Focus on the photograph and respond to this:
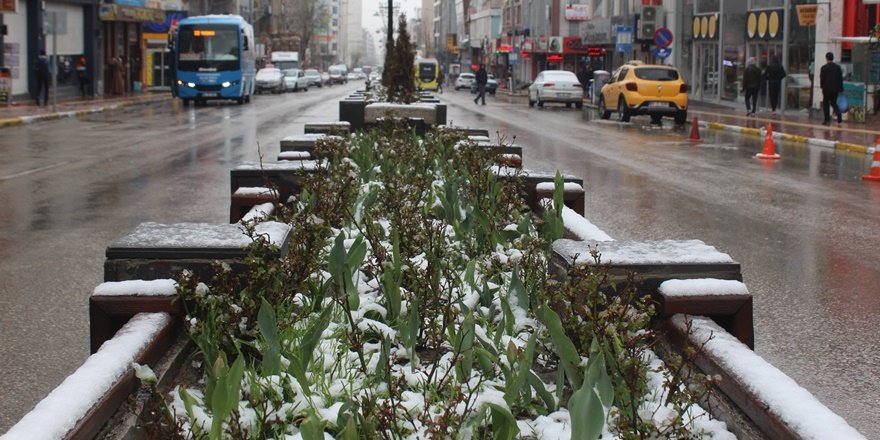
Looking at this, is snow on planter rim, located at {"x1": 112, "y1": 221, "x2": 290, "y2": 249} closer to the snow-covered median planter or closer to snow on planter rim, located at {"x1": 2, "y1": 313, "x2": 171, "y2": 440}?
the snow-covered median planter

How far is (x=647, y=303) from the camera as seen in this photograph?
497cm

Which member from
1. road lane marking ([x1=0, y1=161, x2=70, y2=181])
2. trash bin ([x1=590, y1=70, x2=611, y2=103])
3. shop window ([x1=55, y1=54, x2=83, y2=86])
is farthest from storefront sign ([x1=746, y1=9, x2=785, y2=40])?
shop window ([x1=55, y1=54, x2=83, y2=86])

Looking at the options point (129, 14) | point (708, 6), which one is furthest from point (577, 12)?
point (708, 6)

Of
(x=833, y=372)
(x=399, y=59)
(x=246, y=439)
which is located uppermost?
(x=399, y=59)

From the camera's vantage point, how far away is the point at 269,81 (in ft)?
228

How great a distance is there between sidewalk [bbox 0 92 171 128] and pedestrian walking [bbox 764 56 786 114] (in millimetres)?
20069

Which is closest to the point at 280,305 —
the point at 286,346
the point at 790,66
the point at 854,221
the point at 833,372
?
the point at 286,346

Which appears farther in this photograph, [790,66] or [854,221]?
[790,66]

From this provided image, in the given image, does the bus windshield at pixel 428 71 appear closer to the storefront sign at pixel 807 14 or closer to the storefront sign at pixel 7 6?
the storefront sign at pixel 7 6

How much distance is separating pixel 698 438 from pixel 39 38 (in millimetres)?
44524

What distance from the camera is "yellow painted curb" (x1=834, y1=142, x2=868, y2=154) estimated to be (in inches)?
856

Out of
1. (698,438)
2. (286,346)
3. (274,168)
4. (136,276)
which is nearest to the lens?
(698,438)

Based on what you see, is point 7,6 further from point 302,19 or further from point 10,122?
point 302,19

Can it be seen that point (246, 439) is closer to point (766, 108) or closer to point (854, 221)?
point (854, 221)
